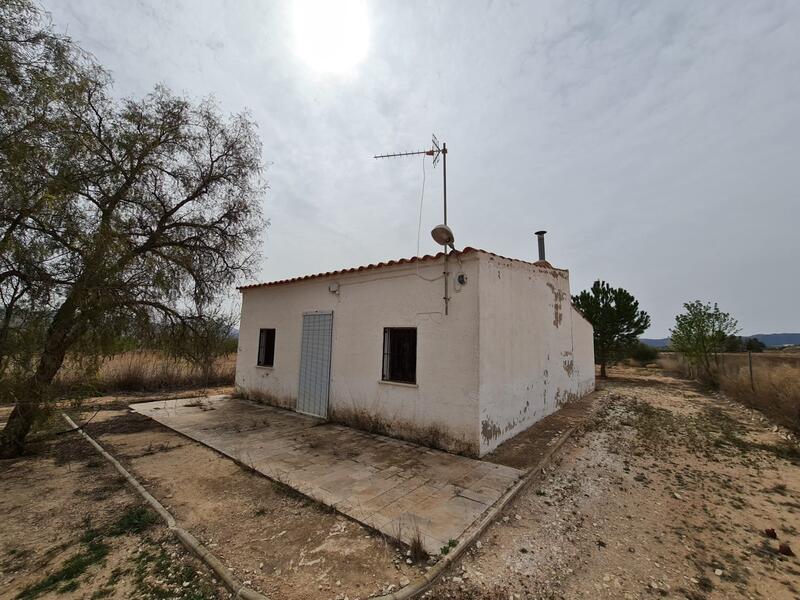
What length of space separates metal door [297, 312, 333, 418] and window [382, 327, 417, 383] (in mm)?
1700

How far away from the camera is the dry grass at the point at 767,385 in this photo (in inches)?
303

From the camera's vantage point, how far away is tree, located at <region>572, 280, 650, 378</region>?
1884cm

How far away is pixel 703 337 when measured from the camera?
15.6 metres

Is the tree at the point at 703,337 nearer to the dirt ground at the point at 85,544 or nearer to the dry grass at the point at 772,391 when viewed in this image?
the dry grass at the point at 772,391

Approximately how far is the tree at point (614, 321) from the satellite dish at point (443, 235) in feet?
53.5

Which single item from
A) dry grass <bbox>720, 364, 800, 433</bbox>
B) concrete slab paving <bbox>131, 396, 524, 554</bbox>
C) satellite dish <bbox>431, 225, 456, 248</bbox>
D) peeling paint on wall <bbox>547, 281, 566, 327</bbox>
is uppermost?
satellite dish <bbox>431, 225, 456, 248</bbox>

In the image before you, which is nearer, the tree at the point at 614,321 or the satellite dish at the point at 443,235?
the satellite dish at the point at 443,235

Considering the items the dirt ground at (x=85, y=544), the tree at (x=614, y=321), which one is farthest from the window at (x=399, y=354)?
the tree at (x=614, y=321)

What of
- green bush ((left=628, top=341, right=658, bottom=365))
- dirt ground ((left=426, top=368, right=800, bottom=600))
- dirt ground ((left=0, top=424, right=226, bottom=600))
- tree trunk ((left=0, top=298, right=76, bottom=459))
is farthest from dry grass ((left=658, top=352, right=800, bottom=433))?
green bush ((left=628, top=341, right=658, bottom=365))

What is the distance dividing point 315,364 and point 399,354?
7.99ft

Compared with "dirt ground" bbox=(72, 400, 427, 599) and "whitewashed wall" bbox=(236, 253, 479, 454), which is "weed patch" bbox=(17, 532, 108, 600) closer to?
"dirt ground" bbox=(72, 400, 427, 599)

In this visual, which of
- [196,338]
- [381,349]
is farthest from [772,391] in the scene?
[196,338]

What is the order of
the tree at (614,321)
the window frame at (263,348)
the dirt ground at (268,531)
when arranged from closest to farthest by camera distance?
the dirt ground at (268,531)
the window frame at (263,348)
the tree at (614,321)

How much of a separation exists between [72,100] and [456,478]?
784 centimetres
